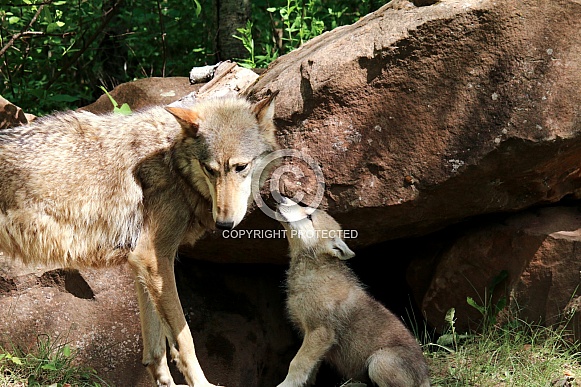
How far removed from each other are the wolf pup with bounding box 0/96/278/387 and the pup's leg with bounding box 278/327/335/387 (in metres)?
0.61

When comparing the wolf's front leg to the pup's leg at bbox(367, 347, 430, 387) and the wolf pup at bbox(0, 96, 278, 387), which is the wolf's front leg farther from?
the pup's leg at bbox(367, 347, 430, 387)

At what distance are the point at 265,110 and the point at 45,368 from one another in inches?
99.8

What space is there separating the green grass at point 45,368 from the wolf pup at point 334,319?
1.63 metres

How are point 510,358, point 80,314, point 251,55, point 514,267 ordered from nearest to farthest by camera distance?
1. point 510,358
2. point 514,267
3. point 80,314
4. point 251,55

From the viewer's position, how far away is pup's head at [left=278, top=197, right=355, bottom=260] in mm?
4902

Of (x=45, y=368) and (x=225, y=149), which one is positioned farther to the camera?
(x=45, y=368)

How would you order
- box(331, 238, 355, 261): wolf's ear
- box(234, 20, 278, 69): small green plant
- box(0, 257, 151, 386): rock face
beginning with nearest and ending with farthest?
1. box(331, 238, 355, 261): wolf's ear
2. box(0, 257, 151, 386): rock face
3. box(234, 20, 278, 69): small green plant

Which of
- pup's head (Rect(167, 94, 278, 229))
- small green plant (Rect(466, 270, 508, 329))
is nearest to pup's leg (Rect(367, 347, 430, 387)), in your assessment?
small green plant (Rect(466, 270, 508, 329))

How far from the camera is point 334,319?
478cm

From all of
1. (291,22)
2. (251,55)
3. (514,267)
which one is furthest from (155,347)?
(291,22)

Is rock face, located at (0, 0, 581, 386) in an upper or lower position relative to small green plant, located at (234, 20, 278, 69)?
lower

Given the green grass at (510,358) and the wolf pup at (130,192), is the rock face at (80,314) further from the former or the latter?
the green grass at (510,358)

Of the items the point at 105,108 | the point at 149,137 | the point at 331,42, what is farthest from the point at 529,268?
the point at 105,108

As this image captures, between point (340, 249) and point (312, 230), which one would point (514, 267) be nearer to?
point (340, 249)
